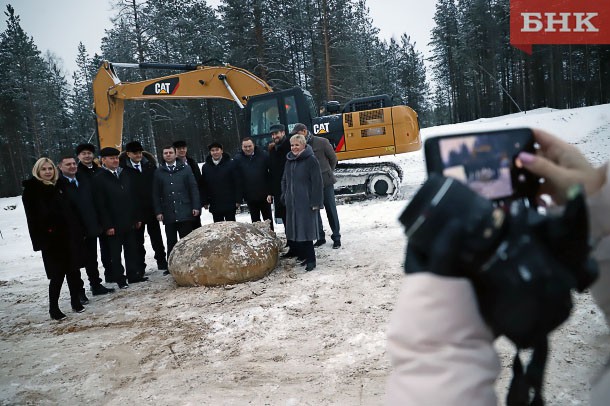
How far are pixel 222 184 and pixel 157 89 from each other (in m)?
4.79

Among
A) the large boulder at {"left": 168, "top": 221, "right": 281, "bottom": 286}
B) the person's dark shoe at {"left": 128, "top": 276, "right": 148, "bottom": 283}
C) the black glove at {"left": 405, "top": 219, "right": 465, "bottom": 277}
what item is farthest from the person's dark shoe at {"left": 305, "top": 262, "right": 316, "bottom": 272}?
the black glove at {"left": 405, "top": 219, "right": 465, "bottom": 277}

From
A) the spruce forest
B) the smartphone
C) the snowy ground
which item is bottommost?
the snowy ground

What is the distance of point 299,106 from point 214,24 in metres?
20.0

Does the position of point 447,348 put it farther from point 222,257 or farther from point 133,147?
point 133,147

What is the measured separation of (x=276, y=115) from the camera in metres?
9.12

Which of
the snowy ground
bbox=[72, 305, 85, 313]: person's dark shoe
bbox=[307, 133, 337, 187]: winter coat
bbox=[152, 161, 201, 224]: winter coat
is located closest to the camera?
the snowy ground

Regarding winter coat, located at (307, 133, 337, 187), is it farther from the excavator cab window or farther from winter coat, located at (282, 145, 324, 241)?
the excavator cab window

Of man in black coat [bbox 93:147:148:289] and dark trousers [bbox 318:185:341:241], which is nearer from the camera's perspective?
man in black coat [bbox 93:147:148:289]

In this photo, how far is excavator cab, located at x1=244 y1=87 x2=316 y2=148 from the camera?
29.5 feet

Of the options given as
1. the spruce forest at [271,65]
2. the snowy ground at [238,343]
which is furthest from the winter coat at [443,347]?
the spruce forest at [271,65]

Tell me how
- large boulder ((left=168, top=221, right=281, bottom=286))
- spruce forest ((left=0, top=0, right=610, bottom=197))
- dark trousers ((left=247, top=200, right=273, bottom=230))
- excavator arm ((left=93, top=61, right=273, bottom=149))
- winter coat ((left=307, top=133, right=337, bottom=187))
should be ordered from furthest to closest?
spruce forest ((left=0, top=0, right=610, bottom=197))
excavator arm ((left=93, top=61, right=273, bottom=149))
dark trousers ((left=247, top=200, right=273, bottom=230))
winter coat ((left=307, top=133, right=337, bottom=187))
large boulder ((left=168, top=221, right=281, bottom=286))

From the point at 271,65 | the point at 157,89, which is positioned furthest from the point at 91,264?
the point at 271,65

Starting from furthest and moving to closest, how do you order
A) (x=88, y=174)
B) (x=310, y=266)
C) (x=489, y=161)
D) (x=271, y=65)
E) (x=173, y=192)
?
(x=271, y=65) → (x=173, y=192) → (x=88, y=174) → (x=310, y=266) → (x=489, y=161)

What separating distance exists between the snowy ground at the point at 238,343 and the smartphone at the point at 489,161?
1760 mm
